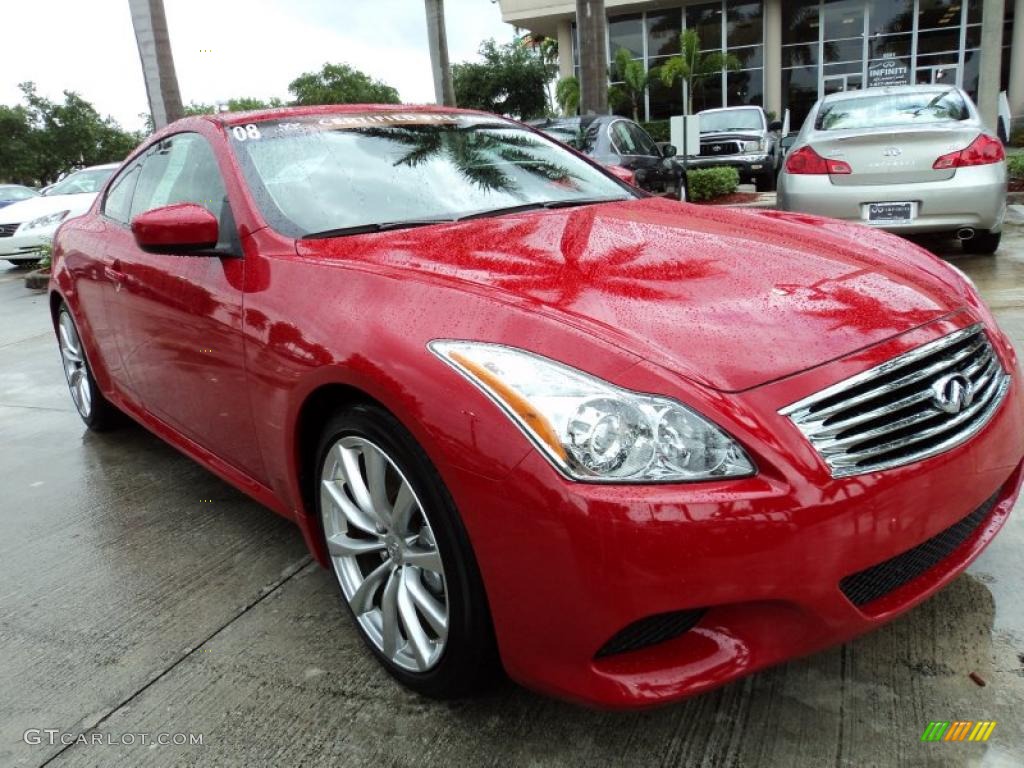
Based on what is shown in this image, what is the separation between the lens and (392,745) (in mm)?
1894

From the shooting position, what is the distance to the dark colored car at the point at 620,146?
877 cm

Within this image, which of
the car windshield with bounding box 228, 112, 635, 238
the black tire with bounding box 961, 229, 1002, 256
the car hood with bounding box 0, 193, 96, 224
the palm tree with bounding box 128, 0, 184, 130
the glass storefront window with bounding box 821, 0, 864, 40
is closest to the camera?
the car windshield with bounding box 228, 112, 635, 238

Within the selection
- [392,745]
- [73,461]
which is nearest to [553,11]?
[73,461]

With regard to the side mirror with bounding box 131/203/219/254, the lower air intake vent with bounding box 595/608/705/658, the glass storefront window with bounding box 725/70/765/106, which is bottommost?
the lower air intake vent with bounding box 595/608/705/658

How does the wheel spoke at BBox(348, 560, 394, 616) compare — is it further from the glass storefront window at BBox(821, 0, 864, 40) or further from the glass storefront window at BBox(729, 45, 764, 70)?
the glass storefront window at BBox(821, 0, 864, 40)

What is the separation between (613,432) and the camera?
1.56 meters

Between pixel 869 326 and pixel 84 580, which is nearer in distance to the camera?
pixel 869 326

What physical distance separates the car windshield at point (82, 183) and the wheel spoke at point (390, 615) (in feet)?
42.2

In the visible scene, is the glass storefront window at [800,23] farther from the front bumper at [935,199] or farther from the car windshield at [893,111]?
the front bumper at [935,199]

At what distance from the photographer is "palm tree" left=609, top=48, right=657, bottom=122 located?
83.6 feet

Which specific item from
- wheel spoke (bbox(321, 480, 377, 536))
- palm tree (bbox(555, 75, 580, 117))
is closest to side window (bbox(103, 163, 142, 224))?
wheel spoke (bbox(321, 480, 377, 536))

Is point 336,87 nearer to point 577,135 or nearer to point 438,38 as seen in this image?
point 438,38

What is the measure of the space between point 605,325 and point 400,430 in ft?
1.58

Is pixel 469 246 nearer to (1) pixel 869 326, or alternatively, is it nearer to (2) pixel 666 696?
(1) pixel 869 326
